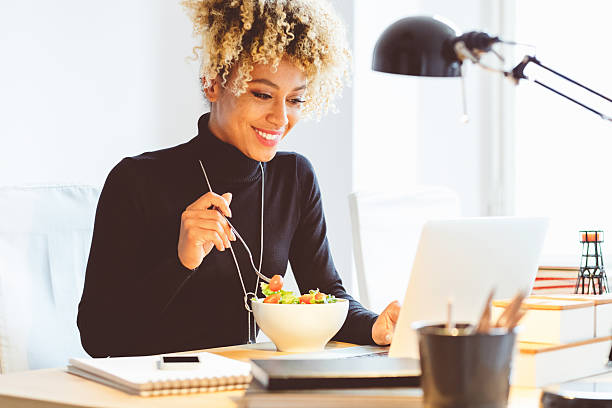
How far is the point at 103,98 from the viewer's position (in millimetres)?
2707

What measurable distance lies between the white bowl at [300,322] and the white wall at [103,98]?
1293 mm

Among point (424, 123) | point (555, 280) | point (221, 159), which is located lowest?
point (555, 280)

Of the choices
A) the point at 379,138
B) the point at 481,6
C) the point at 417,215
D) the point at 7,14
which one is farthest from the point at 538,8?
the point at 7,14

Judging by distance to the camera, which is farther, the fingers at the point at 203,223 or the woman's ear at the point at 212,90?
the woman's ear at the point at 212,90

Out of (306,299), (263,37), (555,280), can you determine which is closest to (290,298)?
(306,299)

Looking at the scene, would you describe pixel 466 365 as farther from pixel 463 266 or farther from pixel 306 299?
pixel 306 299

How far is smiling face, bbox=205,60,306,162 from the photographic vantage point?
1786 mm

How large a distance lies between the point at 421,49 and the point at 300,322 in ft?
1.64

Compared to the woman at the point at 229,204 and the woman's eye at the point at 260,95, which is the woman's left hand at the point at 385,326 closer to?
the woman at the point at 229,204

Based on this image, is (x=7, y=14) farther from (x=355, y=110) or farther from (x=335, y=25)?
(x=355, y=110)

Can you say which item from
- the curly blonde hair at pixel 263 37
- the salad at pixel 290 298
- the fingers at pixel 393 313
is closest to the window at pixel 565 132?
the curly blonde hair at pixel 263 37

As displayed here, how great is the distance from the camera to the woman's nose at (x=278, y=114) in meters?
1.80

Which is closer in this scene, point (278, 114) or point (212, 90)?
point (278, 114)

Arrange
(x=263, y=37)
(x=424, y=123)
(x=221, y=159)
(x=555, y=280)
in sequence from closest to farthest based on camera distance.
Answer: (x=263, y=37)
(x=221, y=159)
(x=555, y=280)
(x=424, y=123)
